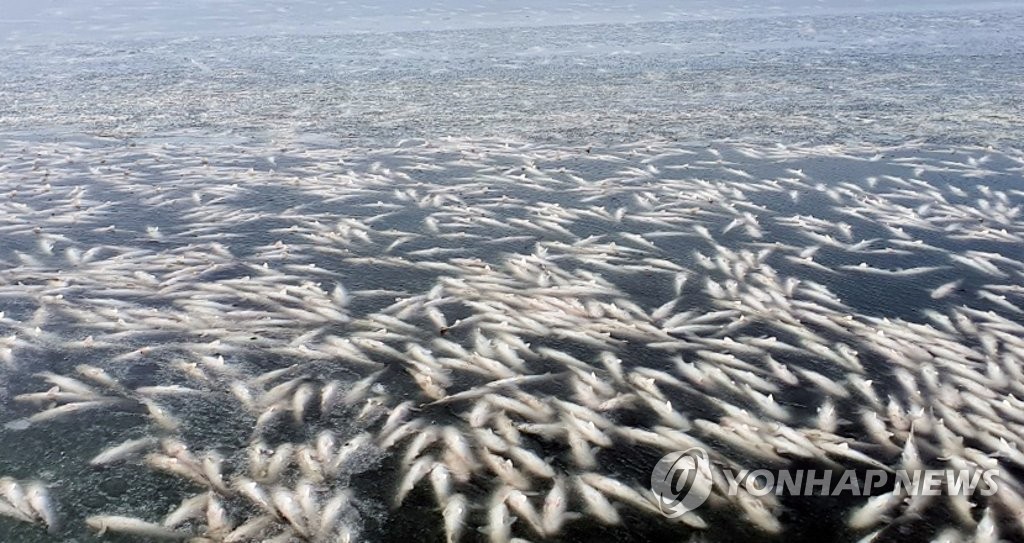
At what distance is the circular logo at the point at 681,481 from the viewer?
5328mm

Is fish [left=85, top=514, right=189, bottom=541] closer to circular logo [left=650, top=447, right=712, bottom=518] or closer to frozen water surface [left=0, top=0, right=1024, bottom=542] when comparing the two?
frozen water surface [left=0, top=0, right=1024, bottom=542]

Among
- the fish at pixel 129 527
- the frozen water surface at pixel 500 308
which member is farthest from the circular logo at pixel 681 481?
the fish at pixel 129 527

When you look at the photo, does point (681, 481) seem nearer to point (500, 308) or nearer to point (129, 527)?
point (500, 308)

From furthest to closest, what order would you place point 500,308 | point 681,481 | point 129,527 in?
point 500,308
point 681,481
point 129,527

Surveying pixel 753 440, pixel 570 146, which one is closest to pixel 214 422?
pixel 753 440

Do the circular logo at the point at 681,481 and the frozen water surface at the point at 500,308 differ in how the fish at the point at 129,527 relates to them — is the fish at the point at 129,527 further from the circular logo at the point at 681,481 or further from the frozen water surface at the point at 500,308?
the circular logo at the point at 681,481

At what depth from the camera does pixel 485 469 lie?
18.6ft

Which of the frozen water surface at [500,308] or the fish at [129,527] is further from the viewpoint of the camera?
the frozen water surface at [500,308]

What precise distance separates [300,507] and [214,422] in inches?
55.5

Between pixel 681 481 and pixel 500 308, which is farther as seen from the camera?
pixel 500 308

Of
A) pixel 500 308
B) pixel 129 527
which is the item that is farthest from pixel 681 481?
pixel 129 527

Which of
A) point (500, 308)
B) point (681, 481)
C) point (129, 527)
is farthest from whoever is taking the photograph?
point (500, 308)

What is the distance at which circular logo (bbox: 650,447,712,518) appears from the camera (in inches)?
210

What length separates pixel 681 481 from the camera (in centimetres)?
552
